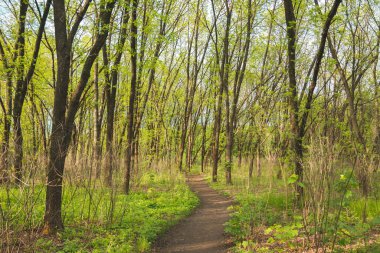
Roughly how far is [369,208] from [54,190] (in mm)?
6579

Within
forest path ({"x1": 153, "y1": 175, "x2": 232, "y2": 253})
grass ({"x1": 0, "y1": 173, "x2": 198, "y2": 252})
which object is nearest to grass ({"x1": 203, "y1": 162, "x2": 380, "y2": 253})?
forest path ({"x1": 153, "y1": 175, "x2": 232, "y2": 253})

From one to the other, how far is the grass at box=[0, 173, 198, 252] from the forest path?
248mm

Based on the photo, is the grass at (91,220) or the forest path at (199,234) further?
the forest path at (199,234)

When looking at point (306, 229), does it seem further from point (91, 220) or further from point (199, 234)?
point (91, 220)

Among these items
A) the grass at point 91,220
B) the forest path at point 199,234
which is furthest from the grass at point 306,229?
the grass at point 91,220

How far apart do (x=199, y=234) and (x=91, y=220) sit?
2.47m

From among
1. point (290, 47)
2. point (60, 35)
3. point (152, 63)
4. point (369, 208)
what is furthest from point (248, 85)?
point (60, 35)

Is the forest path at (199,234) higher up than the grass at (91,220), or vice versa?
the grass at (91,220)

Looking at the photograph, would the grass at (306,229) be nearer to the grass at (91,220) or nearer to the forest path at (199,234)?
the forest path at (199,234)

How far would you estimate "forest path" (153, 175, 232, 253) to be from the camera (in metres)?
5.91

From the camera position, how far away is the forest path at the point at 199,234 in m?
5.91

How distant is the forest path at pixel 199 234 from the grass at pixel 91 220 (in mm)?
→ 248

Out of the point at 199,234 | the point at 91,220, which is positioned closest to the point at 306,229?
the point at 199,234

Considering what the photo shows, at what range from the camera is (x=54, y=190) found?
5.45 m
